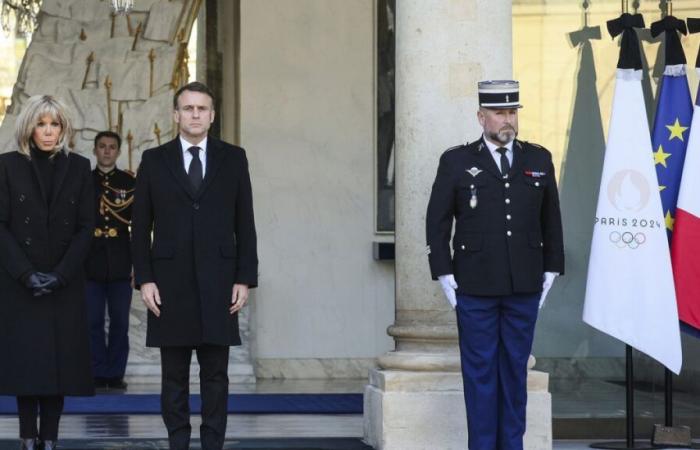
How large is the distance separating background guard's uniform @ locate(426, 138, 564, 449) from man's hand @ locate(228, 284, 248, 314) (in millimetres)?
919

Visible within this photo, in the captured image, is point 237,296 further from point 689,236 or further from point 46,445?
point 689,236

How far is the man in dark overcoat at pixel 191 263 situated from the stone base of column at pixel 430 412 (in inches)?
44.8

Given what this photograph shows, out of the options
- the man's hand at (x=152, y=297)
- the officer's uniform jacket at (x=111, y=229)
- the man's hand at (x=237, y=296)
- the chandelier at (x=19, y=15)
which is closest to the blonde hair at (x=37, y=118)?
the man's hand at (x=152, y=297)

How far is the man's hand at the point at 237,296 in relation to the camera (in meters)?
8.23

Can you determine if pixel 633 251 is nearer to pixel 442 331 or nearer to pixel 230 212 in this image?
pixel 442 331

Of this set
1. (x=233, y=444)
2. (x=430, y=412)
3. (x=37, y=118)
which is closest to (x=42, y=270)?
(x=37, y=118)

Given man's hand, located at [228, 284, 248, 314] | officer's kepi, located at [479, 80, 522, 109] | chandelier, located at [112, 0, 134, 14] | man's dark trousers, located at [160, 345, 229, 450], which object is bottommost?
man's dark trousers, located at [160, 345, 229, 450]

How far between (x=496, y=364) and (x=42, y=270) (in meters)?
2.23

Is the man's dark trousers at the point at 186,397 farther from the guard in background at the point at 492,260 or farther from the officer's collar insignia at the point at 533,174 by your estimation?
the officer's collar insignia at the point at 533,174

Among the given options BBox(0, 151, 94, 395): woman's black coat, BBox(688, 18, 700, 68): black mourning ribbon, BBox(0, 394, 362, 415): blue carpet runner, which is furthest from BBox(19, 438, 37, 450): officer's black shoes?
BBox(688, 18, 700, 68): black mourning ribbon

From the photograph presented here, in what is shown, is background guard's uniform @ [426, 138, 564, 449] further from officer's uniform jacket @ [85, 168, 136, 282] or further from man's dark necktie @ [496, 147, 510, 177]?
officer's uniform jacket @ [85, 168, 136, 282]

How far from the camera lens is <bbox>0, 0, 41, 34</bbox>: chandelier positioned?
523 inches

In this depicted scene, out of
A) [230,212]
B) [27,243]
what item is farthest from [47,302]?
[230,212]

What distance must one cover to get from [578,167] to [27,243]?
3.62 meters
